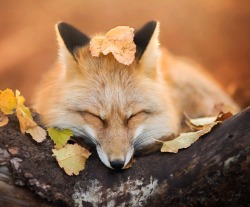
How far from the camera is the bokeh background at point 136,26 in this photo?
6.75 meters

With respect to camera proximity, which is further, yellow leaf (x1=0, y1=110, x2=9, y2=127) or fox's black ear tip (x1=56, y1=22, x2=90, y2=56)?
fox's black ear tip (x1=56, y1=22, x2=90, y2=56)

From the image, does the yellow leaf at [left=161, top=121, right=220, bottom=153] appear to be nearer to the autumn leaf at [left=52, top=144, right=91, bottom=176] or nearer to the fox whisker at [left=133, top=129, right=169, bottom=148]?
the fox whisker at [left=133, top=129, right=169, bottom=148]

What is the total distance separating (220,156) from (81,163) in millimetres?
843

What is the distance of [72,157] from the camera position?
9.17 ft

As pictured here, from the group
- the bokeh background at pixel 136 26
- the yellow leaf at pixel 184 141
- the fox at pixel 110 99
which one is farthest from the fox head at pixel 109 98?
the bokeh background at pixel 136 26

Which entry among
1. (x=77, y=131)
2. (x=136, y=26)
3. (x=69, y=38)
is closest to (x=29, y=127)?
(x=77, y=131)

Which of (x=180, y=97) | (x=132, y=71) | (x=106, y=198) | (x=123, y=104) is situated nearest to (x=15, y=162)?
(x=106, y=198)

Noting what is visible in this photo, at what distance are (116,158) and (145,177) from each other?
208 mm

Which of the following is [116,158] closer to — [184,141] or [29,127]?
[184,141]

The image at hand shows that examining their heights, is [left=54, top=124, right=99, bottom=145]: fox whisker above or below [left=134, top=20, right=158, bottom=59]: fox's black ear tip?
below

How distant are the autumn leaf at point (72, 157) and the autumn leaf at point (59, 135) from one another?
4 centimetres

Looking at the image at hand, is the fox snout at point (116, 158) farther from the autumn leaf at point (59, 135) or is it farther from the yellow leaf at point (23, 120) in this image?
the yellow leaf at point (23, 120)

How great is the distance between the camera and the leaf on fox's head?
2.93 m

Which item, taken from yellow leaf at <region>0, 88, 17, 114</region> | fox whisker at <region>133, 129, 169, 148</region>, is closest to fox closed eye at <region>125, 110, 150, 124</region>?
fox whisker at <region>133, 129, 169, 148</region>
